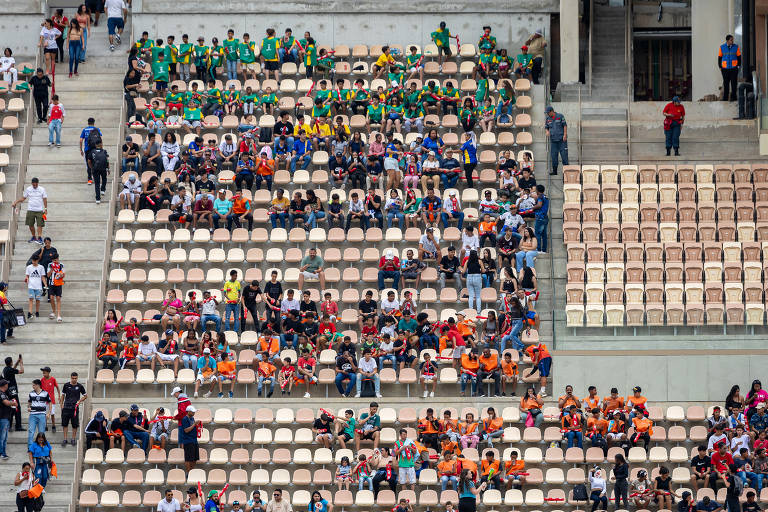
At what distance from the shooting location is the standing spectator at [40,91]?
1520 inches

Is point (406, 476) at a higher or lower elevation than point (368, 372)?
lower

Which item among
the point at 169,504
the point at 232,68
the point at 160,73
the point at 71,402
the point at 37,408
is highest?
the point at 232,68

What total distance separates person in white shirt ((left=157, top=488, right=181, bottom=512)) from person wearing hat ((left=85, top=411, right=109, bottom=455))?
224 centimetres

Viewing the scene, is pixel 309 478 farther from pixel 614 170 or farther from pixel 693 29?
pixel 693 29

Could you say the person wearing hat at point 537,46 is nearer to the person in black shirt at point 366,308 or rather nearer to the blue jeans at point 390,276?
the blue jeans at point 390,276

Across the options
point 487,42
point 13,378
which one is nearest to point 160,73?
point 487,42

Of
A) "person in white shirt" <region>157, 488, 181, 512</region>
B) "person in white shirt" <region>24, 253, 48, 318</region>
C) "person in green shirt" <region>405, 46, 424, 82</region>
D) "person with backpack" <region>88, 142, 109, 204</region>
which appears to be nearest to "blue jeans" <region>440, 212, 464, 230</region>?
"person in green shirt" <region>405, 46, 424, 82</region>

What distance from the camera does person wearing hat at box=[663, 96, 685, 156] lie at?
38000 mm

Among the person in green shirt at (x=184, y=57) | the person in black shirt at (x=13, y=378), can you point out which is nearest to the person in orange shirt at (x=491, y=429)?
the person in black shirt at (x=13, y=378)

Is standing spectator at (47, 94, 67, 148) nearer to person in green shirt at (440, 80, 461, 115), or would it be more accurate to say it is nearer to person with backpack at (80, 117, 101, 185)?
person with backpack at (80, 117, 101, 185)

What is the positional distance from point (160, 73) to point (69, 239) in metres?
5.31

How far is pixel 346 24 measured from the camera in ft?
136

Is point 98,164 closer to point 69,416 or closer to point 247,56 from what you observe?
point 247,56

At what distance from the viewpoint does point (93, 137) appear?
36.9m
